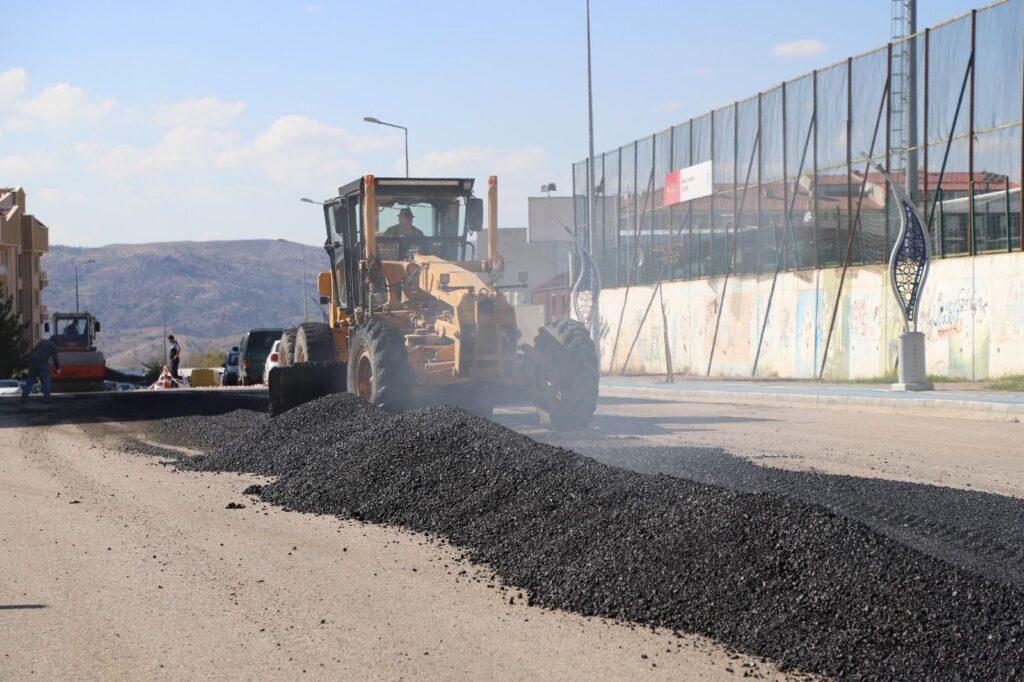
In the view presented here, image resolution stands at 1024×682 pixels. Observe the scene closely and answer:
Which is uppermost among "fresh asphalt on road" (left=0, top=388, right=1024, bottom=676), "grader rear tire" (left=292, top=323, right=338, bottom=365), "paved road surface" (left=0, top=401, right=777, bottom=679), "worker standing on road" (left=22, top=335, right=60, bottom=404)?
"grader rear tire" (left=292, top=323, right=338, bottom=365)

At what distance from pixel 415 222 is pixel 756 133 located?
25560 mm

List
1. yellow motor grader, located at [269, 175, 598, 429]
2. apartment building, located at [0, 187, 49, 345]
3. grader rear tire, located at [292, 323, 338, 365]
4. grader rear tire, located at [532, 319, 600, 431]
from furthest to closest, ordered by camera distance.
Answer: apartment building, located at [0, 187, 49, 345] → grader rear tire, located at [292, 323, 338, 365] → grader rear tire, located at [532, 319, 600, 431] → yellow motor grader, located at [269, 175, 598, 429]

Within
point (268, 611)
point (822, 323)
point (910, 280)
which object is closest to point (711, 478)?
point (268, 611)

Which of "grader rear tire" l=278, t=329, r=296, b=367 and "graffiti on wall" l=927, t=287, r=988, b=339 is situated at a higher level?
"graffiti on wall" l=927, t=287, r=988, b=339

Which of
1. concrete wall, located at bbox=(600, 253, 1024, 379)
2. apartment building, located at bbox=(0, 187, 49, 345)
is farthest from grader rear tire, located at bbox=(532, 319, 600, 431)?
apartment building, located at bbox=(0, 187, 49, 345)

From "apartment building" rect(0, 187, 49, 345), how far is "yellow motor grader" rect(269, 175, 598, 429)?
71042 millimetres

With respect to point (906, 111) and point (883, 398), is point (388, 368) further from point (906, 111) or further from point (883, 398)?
point (906, 111)

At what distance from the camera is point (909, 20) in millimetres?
34969

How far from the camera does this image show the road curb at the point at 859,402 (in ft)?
64.8

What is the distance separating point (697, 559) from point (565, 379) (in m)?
9.58

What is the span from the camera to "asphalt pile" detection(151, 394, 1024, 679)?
5.73m

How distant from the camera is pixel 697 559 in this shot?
22.5ft

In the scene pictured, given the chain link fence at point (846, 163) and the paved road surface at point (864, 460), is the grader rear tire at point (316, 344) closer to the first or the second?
the paved road surface at point (864, 460)

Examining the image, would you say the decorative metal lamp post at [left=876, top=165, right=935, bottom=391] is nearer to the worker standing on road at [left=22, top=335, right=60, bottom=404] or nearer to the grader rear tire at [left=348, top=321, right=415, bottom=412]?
the grader rear tire at [left=348, top=321, right=415, bottom=412]
